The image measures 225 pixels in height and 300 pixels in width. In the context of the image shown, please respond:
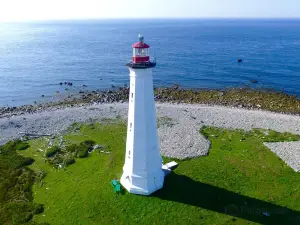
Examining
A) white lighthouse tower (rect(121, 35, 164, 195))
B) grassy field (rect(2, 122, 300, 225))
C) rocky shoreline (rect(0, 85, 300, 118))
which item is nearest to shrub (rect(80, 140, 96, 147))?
grassy field (rect(2, 122, 300, 225))

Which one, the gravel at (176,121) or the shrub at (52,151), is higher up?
the gravel at (176,121)

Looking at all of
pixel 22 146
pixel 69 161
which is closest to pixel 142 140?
pixel 69 161

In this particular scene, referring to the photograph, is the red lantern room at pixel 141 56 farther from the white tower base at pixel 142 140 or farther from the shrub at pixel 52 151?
the shrub at pixel 52 151

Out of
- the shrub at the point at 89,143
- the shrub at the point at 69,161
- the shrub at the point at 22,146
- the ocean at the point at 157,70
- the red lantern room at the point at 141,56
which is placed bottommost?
the shrub at the point at 22,146

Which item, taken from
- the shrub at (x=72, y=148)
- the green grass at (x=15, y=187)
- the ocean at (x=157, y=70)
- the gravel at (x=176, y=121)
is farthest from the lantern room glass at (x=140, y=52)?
the ocean at (x=157, y=70)

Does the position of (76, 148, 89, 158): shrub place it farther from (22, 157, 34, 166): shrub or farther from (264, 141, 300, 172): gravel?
(264, 141, 300, 172): gravel

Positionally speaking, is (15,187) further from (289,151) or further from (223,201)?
(289,151)
